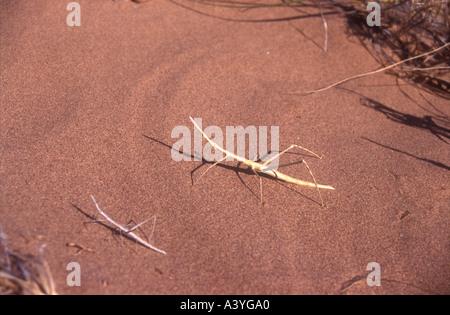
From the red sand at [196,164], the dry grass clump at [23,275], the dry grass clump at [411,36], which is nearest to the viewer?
the dry grass clump at [23,275]

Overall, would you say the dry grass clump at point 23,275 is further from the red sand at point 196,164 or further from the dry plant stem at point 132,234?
the dry plant stem at point 132,234

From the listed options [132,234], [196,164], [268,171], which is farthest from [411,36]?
[132,234]

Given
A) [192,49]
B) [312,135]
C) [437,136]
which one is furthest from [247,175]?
[437,136]

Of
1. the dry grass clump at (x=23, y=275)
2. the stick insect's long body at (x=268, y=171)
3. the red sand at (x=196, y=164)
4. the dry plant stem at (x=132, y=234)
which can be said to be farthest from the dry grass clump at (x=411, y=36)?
the dry grass clump at (x=23, y=275)

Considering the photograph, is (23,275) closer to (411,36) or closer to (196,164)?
(196,164)

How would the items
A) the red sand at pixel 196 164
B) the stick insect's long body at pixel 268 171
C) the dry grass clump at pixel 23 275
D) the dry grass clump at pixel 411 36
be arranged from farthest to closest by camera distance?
the dry grass clump at pixel 411 36 < the stick insect's long body at pixel 268 171 < the red sand at pixel 196 164 < the dry grass clump at pixel 23 275

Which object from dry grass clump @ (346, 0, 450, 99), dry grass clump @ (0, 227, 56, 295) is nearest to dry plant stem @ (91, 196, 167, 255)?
dry grass clump @ (0, 227, 56, 295)

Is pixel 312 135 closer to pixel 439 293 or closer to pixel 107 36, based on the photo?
pixel 439 293
